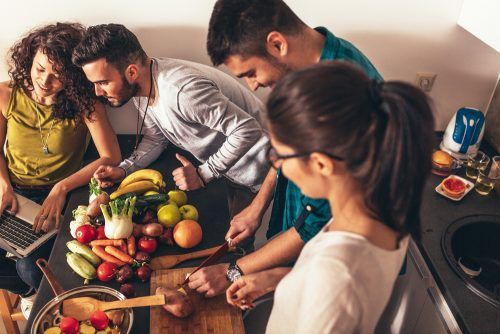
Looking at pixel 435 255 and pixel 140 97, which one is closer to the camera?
pixel 435 255

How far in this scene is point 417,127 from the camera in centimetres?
69

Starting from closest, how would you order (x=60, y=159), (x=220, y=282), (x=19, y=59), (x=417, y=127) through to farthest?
(x=417, y=127), (x=220, y=282), (x=19, y=59), (x=60, y=159)

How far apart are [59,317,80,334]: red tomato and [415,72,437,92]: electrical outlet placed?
5.19 ft

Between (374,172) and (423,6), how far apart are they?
1.24 meters

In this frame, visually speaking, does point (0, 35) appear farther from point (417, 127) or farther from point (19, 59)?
point (417, 127)

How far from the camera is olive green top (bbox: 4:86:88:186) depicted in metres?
1.75

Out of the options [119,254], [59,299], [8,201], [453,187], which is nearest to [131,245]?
[119,254]

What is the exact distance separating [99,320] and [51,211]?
62 centimetres

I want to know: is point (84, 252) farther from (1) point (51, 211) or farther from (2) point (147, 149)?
(2) point (147, 149)

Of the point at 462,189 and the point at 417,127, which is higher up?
the point at 417,127

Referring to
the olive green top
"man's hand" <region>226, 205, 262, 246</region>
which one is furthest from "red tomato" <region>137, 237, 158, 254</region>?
the olive green top

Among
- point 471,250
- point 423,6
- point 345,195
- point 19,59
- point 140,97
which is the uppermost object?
point 423,6

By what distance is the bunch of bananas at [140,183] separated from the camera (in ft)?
4.98

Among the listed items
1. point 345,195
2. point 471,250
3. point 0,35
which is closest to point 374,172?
point 345,195
